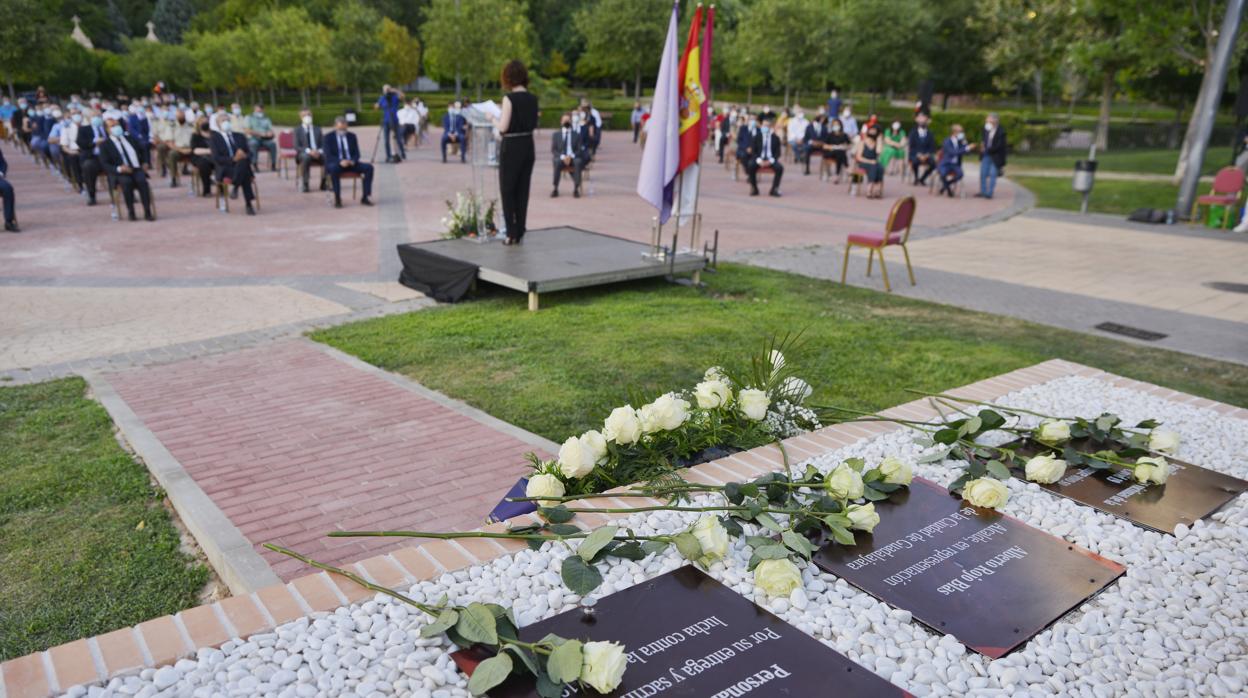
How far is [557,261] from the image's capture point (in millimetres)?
9258

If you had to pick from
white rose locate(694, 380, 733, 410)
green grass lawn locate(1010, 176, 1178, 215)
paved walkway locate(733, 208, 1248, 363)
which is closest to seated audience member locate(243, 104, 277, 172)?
paved walkway locate(733, 208, 1248, 363)

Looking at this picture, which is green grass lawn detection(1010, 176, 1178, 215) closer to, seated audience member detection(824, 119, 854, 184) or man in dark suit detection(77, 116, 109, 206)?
seated audience member detection(824, 119, 854, 184)

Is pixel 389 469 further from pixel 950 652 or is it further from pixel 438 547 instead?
pixel 950 652

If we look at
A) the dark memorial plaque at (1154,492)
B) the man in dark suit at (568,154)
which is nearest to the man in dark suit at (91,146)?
the man in dark suit at (568,154)

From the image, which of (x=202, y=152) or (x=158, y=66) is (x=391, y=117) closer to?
(x=202, y=152)

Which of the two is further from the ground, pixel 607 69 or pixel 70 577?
pixel 607 69

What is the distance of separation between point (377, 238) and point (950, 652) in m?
11.2

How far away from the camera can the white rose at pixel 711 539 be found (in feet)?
10.2

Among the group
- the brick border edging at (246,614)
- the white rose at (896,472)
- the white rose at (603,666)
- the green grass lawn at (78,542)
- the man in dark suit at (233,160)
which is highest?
the man in dark suit at (233,160)

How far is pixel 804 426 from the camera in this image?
4.70 m

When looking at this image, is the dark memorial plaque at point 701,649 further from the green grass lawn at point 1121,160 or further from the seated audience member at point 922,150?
the green grass lawn at point 1121,160

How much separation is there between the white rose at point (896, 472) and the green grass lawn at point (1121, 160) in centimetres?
2139

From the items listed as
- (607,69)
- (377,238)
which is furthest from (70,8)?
(377,238)

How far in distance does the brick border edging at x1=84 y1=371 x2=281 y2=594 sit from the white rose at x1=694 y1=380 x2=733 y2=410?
207 cm
